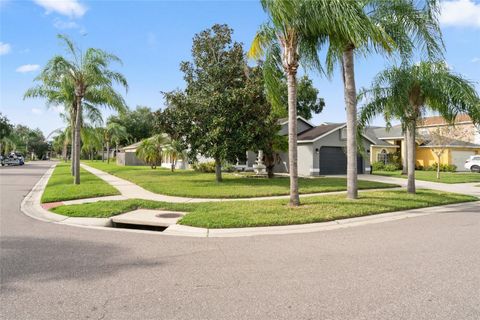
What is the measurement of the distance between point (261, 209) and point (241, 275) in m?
5.16

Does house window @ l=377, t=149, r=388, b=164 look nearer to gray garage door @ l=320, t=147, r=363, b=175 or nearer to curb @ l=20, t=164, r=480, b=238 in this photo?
gray garage door @ l=320, t=147, r=363, b=175

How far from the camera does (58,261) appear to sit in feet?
18.2

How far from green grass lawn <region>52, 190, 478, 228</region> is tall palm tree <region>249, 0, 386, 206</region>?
1.04 meters

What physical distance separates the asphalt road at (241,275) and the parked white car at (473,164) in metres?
28.5

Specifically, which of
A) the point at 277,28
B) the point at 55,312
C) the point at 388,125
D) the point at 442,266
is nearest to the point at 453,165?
the point at 388,125

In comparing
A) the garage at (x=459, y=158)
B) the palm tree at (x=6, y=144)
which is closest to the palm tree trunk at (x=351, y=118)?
the garage at (x=459, y=158)

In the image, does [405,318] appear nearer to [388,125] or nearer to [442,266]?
[442,266]

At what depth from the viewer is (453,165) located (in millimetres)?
32719

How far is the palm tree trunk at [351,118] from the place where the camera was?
38.1 feet

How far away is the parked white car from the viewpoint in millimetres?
31119

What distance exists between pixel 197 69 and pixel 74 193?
9.07 metres

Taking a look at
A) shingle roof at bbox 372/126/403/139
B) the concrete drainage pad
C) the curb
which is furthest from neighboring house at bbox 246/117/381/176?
the concrete drainage pad

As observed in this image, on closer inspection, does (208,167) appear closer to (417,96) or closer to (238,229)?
(417,96)

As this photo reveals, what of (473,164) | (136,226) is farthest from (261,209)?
(473,164)
